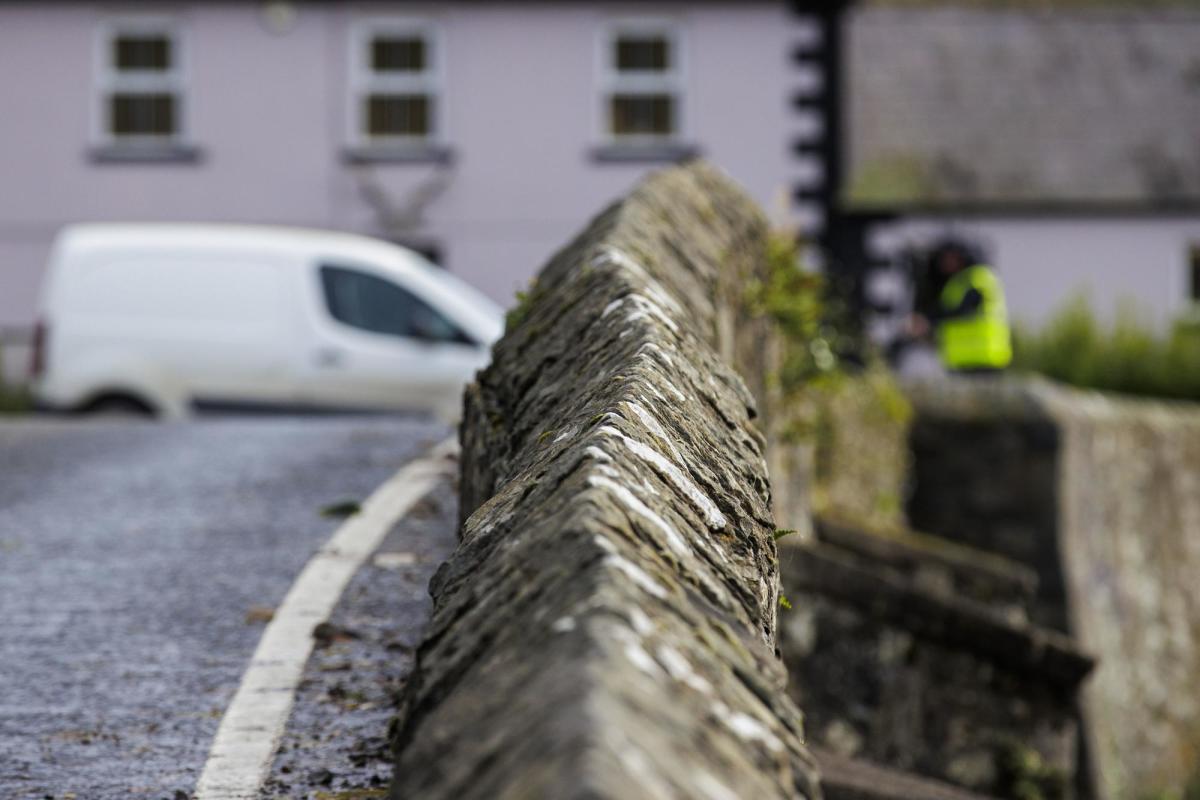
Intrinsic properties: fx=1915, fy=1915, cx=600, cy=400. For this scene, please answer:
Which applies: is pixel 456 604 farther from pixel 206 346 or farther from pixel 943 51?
pixel 943 51

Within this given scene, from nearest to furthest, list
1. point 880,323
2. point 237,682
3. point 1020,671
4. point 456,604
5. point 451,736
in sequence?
point 451,736
point 456,604
point 237,682
point 1020,671
point 880,323

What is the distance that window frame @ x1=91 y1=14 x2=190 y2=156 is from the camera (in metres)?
22.0

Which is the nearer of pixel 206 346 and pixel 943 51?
pixel 206 346

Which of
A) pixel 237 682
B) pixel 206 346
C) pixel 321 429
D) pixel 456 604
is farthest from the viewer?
pixel 206 346

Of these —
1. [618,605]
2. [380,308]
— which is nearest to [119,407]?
[380,308]

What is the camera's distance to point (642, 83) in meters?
22.2

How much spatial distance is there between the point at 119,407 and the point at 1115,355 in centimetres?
908

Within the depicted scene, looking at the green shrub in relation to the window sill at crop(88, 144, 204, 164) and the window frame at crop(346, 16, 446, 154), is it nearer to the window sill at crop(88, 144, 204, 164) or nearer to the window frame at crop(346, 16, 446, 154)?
the window frame at crop(346, 16, 446, 154)

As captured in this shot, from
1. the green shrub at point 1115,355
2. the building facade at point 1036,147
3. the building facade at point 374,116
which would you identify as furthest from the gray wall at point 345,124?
the green shrub at point 1115,355

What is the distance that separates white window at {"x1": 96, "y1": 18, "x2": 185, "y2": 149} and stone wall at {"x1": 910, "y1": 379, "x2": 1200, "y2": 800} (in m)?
12.3

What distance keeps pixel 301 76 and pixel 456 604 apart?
65.6ft

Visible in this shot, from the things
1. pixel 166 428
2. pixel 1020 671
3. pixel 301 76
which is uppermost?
pixel 301 76

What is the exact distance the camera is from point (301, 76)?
22000 millimetres

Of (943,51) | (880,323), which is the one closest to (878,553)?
(880,323)
